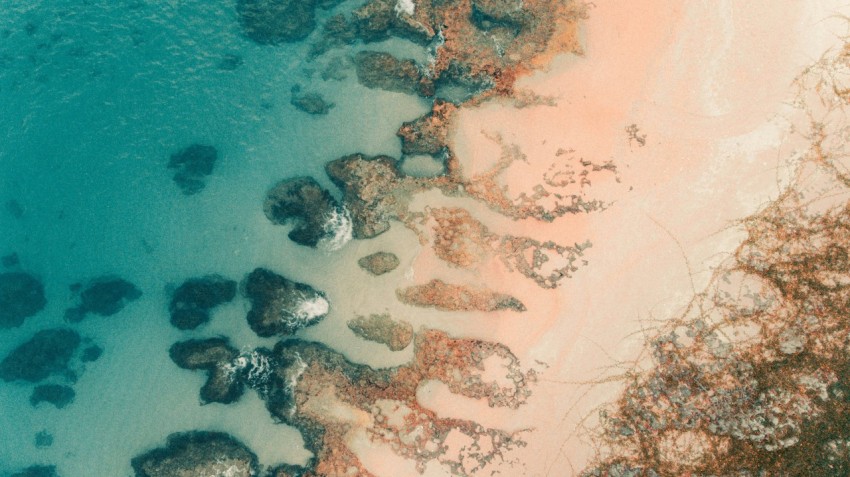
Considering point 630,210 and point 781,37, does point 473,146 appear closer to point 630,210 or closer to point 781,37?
point 630,210

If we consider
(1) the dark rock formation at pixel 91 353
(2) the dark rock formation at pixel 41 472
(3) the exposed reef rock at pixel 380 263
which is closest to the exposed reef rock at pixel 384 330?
(3) the exposed reef rock at pixel 380 263

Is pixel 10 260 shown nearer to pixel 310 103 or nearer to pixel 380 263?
pixel 310 103

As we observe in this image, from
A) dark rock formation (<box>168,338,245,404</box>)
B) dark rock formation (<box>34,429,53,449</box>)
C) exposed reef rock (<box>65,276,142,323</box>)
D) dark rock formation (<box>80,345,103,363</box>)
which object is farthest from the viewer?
exposed reef rock (<box>65,276,142,323</box>)

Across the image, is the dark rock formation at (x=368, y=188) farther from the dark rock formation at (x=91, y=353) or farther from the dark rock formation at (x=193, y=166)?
the dark rock formation at (x=91, y=353)

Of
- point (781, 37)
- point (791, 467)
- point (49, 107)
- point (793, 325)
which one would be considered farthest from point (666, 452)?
point (49, 107)

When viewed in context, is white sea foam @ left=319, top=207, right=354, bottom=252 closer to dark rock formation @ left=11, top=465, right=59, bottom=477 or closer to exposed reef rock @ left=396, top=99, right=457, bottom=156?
exposed reef rock @ left=396, top=99, right=457, bottom=156

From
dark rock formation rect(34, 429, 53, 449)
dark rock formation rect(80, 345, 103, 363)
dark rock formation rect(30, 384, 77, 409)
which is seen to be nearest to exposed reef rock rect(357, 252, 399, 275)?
dark rock formation rect(80, 345, 103, 363)

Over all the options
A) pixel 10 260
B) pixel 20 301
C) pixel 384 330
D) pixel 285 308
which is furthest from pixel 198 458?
pixel 10 260
